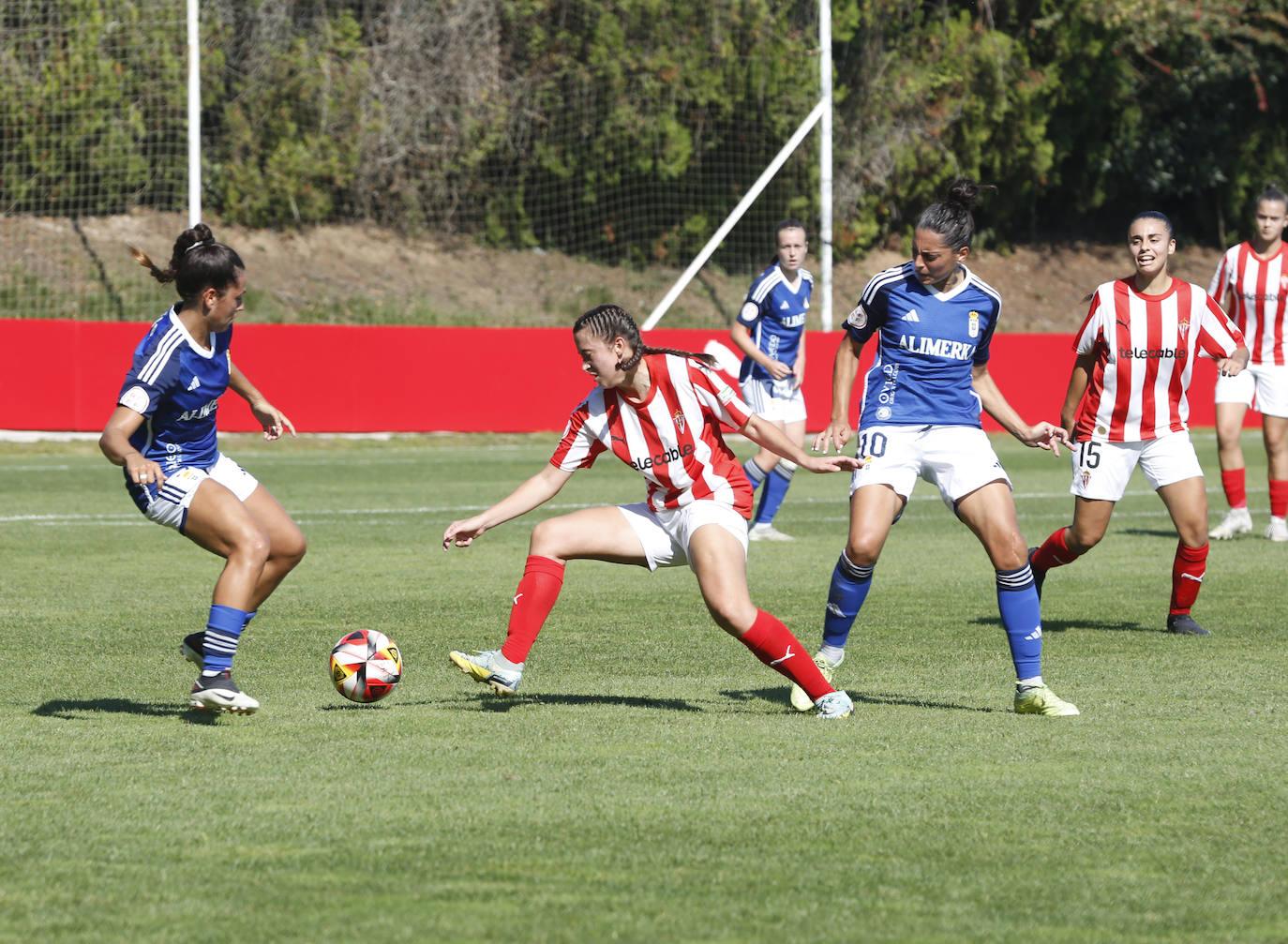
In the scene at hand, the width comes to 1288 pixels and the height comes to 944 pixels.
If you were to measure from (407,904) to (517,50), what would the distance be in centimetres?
2690

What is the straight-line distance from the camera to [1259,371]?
1210cm

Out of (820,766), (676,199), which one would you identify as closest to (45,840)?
(820,766)

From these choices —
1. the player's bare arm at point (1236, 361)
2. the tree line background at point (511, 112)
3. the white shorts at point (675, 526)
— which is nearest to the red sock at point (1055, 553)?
the player's bare arm at point (1236, 361)

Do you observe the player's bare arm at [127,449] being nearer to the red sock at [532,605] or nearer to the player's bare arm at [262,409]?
the player's bare arm at [262,409]

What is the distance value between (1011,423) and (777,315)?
5911 mm

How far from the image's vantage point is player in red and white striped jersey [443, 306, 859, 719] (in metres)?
5.94

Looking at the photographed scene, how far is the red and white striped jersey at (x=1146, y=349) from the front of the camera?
26.2ft

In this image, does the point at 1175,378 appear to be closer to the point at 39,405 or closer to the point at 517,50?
the point at 39,405

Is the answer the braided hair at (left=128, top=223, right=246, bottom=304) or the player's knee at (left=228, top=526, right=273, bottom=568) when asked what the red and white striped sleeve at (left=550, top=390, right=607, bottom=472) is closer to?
the player's knee at (left=228, top=526, right=273, bottom=568)

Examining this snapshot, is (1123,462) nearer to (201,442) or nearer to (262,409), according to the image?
(262,409)

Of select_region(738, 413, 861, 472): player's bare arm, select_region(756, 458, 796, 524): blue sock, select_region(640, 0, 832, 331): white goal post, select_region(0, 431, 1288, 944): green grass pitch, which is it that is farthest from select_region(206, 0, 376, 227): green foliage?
select_region(738, 413, 861, 472): player's bare arm

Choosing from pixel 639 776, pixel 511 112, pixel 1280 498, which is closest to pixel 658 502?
pixel 639 776

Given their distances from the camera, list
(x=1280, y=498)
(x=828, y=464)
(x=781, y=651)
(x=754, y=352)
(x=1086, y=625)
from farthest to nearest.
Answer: (x=1280, y=498)
(x=754, y=352)
(x=1086, y=625)
(x=781, y=651)
(x=828, y=464)

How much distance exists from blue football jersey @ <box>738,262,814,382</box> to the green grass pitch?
299 centimetres
